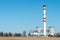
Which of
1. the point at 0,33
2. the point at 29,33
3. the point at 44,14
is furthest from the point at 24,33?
the point at 44,14

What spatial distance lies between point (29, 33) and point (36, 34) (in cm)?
591

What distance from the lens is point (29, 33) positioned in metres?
113

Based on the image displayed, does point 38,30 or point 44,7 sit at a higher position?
point 44,7

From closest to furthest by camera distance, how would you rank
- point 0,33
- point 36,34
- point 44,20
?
point 44,20 → point 36,34 → point 0,33

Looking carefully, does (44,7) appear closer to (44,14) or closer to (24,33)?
(44,14)

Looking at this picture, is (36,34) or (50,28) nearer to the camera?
(36,34)

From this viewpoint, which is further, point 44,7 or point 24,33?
point 24,33

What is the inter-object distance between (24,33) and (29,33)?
4208mm

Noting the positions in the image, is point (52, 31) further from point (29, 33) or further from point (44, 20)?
point (44, 20)

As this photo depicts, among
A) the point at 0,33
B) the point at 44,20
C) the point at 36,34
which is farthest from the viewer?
the point at 0,33

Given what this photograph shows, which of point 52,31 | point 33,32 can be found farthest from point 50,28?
point 33,32

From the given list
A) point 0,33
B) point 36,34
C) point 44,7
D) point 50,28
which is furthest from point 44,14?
point 0,33

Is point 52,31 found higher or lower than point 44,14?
lower

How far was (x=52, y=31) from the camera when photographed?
114688 mm
